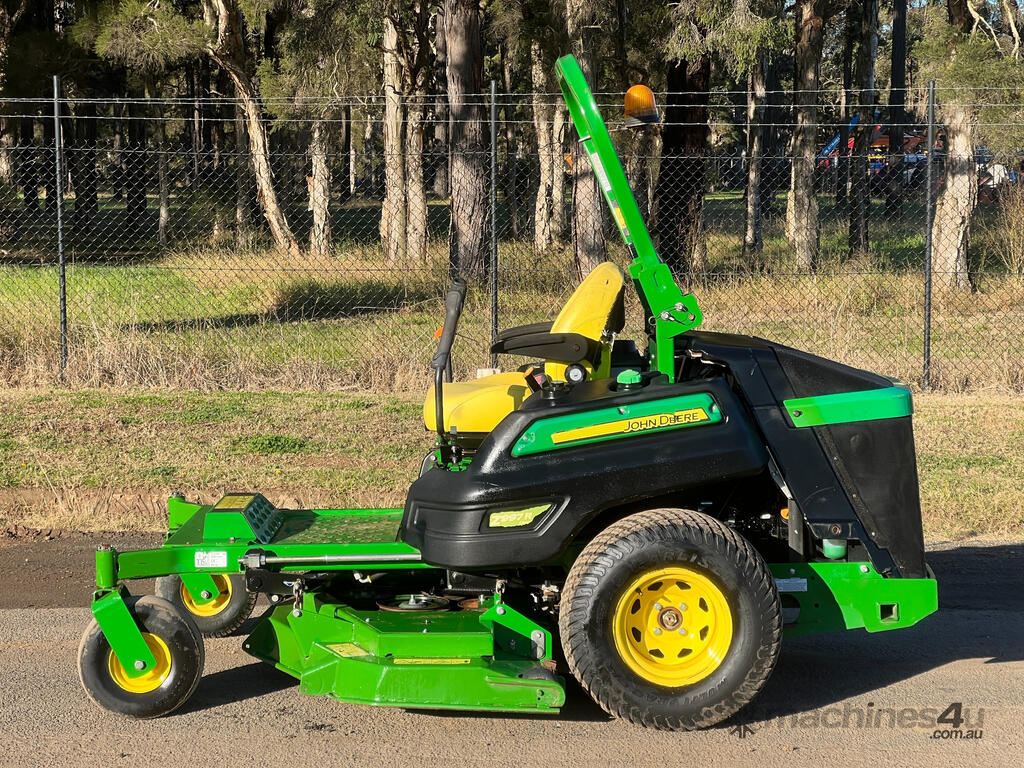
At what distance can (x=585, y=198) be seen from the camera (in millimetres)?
14844

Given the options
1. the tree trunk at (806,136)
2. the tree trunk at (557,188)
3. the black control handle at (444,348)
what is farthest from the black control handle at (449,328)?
the tree trunk at (557,188)

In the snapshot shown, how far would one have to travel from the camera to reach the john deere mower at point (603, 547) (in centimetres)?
418

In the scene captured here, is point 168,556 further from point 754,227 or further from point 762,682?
point 754,227

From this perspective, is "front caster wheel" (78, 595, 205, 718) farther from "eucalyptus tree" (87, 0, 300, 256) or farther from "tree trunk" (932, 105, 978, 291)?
"eucalyptus tree" (87, 0, 300, 256)

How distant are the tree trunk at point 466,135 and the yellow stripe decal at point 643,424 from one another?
9.96 metres

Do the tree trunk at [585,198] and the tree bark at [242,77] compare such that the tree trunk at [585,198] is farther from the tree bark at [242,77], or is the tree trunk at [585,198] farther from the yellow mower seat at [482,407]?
the yellow mower seat at [482,407]

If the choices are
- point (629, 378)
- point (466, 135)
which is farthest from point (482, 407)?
point (466, 135)

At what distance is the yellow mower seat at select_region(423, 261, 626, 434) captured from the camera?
473 cm

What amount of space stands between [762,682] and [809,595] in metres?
0.44

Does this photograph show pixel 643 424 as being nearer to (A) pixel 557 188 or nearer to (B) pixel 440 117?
(A) pixel 557 188

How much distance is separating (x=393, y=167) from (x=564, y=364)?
45.2 ft

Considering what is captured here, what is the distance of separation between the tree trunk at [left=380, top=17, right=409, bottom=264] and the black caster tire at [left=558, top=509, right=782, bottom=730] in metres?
10.5

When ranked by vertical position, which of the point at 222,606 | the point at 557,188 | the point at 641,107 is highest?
the point at 557,188

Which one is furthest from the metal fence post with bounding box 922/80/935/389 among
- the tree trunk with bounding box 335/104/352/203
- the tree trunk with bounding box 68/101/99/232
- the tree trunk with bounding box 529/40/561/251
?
the tree trunk with bounding box 68/101/99/232
